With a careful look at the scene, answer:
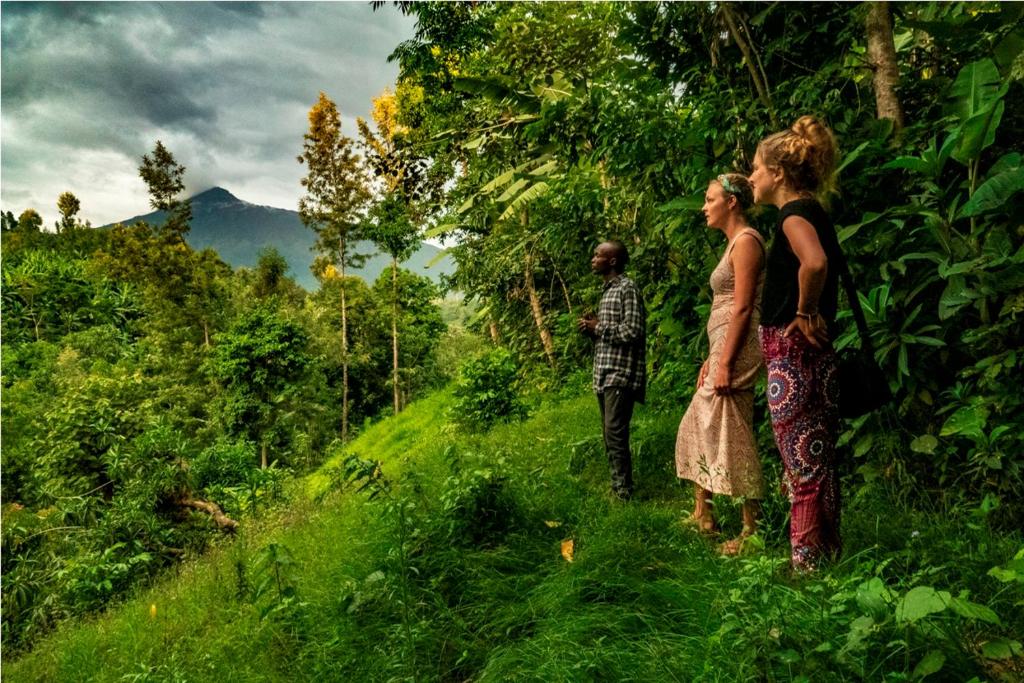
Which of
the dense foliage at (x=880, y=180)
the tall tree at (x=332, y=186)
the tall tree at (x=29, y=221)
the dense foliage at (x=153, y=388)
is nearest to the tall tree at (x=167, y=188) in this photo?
the dense foliage at (x=153, y=388)

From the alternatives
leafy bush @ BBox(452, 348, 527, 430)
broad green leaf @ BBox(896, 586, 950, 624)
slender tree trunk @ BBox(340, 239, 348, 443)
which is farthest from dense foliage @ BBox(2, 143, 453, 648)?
broad green leaf @ BBox(896, 586, 950, 624)

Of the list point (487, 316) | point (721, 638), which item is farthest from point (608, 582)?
point (487, 316)

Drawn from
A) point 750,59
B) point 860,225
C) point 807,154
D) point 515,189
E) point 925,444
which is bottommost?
point 925,444

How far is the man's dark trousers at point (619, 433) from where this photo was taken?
386 centimetres

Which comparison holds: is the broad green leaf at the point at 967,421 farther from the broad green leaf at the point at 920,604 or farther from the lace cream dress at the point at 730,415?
the broad green leaf at the point at 920,604

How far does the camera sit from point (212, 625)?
3625 millimetres

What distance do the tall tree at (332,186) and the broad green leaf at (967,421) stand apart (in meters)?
25.8

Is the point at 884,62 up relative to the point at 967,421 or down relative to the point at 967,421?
up

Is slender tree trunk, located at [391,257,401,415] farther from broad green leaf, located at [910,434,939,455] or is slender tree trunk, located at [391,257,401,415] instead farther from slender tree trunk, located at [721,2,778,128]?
broad green leaf, located at [910,434,939,455]

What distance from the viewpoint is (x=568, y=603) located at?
2422 millimetres

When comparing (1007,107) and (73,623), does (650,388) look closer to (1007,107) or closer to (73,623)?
(1007,107)

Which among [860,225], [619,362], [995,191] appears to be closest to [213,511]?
[619,362]

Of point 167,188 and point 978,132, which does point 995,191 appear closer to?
point 978,132

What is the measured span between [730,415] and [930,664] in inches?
62.9
